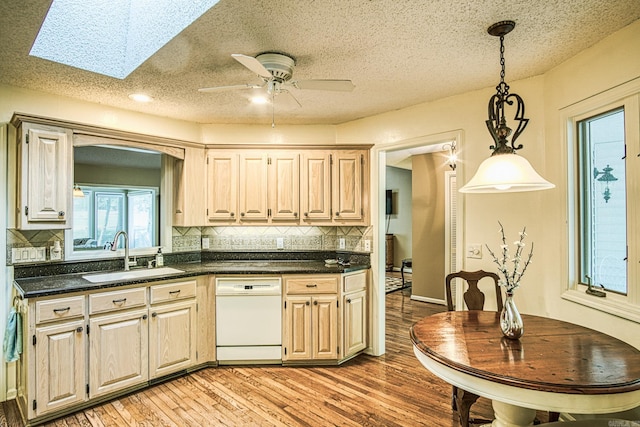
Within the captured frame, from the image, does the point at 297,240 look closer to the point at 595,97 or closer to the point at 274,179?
the point at 274,179

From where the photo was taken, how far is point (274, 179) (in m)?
3.63

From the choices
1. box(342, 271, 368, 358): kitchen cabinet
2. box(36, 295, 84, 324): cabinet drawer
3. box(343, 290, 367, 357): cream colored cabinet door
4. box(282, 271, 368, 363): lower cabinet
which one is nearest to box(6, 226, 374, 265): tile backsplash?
box(342, 271, 368, 358): kitchen cabinet

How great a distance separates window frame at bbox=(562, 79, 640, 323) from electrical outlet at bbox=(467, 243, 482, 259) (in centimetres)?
61

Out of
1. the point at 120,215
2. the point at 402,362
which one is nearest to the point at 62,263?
the point at 120,215

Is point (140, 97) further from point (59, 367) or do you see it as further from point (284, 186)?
point (59, 367)

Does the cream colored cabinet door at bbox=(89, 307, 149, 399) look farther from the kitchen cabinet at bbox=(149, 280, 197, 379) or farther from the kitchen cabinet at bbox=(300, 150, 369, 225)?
the kitchen cabinet at bbox=(300, 150, 369, 225)

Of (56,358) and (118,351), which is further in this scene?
(118,351)

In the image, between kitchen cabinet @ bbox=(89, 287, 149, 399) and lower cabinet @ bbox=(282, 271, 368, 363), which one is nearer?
kitchen cabinet @ bbox=(89, 287, 149, 399)

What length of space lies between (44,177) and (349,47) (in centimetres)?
243

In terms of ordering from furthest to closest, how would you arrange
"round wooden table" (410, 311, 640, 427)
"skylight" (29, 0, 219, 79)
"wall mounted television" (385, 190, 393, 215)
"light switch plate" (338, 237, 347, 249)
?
"wall mounted television" (385, 190, 393, 215) < "light switch plate" (338, 237, 347, 249) < "skylight" (29, 0, 219, 79) < "round wooden table" (410, 311, 640, 427)

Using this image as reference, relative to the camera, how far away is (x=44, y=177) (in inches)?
106

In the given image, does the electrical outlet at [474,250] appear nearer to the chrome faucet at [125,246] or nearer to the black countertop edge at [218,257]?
the black countertop edge at [218,257]

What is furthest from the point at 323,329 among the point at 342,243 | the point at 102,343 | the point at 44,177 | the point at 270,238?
the point at 44,177

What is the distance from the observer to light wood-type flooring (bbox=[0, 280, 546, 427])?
2418mm
